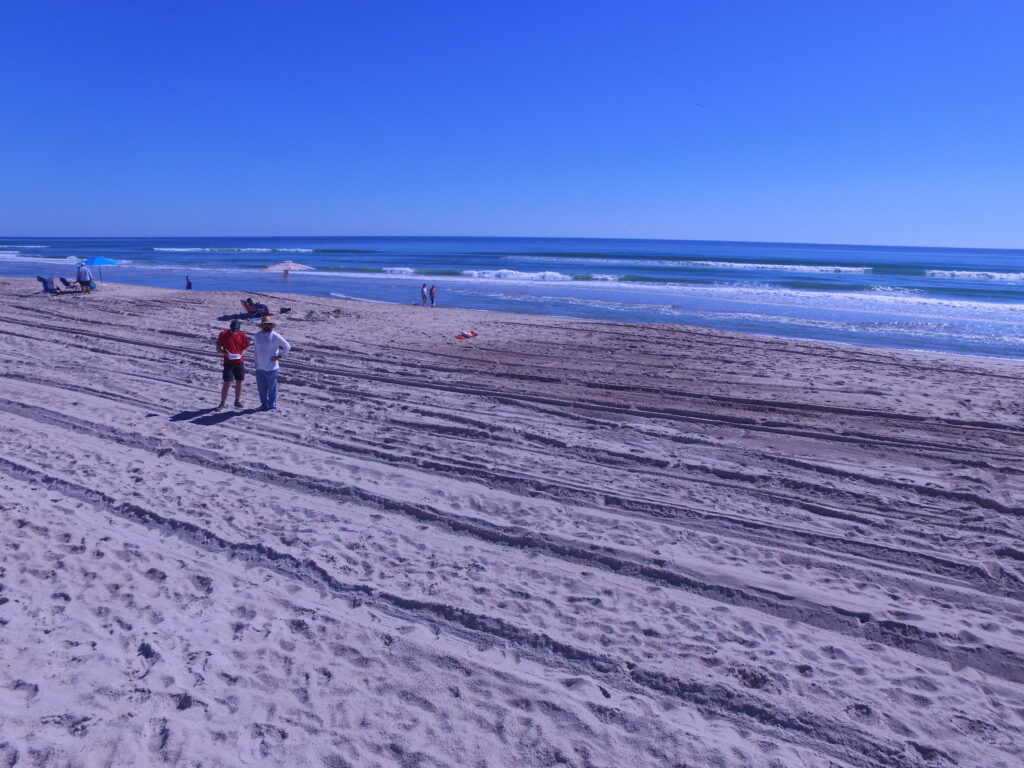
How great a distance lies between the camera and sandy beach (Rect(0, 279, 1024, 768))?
349cm

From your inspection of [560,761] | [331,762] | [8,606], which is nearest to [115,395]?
[8,606]

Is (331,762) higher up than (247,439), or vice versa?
(247,439)

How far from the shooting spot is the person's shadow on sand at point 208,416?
328 inches

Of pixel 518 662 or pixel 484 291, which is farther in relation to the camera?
pixel 484 291

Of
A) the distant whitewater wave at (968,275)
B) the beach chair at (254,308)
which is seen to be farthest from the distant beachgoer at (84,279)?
the distant whitewater wave at (968,275)

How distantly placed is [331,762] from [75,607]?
7.70ft

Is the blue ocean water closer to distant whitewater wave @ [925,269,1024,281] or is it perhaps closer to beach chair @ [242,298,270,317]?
distant whitewater wave @ [925,269,1024,281]

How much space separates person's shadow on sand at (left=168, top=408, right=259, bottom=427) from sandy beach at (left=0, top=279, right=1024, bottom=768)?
5 centimetres

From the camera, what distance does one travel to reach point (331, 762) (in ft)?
10.7

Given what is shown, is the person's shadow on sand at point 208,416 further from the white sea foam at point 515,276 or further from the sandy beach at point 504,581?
the white sea foam at point 515,276

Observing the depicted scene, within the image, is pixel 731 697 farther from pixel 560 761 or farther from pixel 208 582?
pixel 208 582

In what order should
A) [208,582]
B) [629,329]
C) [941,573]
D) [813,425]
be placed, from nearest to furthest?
1. [208,582]
2. [941,573]
3. [813,425]
4. [629,329]

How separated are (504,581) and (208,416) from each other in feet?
18.1

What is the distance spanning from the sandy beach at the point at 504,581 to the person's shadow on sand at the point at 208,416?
0.05 metres
